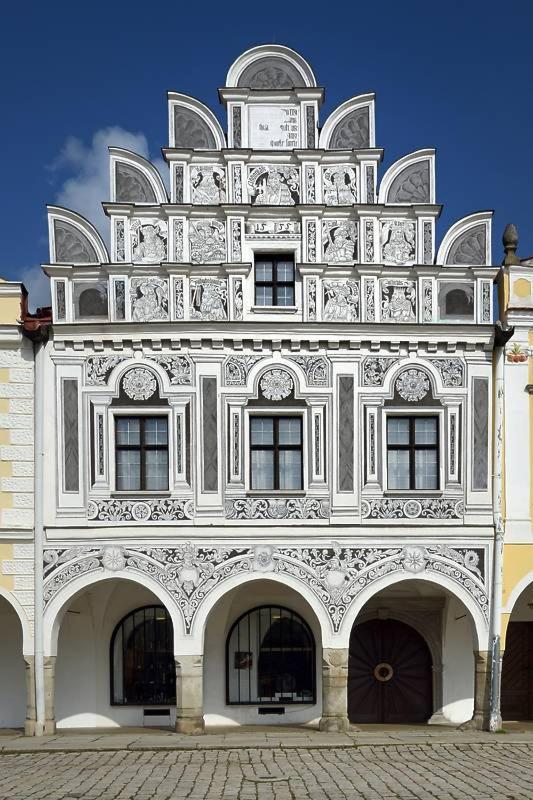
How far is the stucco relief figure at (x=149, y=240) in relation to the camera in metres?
19.1

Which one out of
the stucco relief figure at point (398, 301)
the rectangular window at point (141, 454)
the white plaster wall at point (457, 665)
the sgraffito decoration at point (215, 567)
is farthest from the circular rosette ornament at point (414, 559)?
the rectangular window at point (141, 454)

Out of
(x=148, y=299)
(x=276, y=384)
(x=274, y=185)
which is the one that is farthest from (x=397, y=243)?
(x=148, y=299)

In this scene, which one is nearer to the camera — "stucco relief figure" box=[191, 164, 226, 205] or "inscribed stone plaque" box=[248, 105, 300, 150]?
"stucco relief figure" box=[191, 164, 226, 205]

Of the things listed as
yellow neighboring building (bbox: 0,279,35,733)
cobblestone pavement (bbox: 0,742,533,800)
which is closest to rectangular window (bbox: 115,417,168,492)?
yellow neighboring building (bbox: 0,279,35,733)

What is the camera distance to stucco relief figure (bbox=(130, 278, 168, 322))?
62.0 ft

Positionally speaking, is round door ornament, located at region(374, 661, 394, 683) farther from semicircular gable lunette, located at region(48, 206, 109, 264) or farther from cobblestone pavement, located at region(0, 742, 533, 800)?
semicircular gable lunette, located at region(48, 206, 109, 264)

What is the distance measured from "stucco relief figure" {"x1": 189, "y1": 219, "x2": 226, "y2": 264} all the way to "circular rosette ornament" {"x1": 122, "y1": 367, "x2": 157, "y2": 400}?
2401 mm

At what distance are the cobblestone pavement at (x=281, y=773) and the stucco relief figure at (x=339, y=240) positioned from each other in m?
9.01

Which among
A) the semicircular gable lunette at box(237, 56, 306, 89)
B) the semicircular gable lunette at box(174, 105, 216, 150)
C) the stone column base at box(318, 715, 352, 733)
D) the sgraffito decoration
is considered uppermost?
the semicircular gable lunette at box(237, 56, 306, 89)

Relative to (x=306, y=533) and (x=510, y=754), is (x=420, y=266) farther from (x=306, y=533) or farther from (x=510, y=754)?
(x=510, y=754)

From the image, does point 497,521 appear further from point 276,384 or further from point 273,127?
point 273,127

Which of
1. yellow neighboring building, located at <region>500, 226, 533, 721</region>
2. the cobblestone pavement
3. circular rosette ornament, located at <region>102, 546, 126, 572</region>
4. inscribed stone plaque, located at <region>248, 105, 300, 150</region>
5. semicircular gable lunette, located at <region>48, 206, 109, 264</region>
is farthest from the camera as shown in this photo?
inscribed stone plaque, located at <region>248, 105, 300, 150</region>

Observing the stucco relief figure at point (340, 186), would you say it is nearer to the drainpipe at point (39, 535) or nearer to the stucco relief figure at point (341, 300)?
the stucco relief figure at point (341, 300)

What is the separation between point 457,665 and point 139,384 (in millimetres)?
8788
